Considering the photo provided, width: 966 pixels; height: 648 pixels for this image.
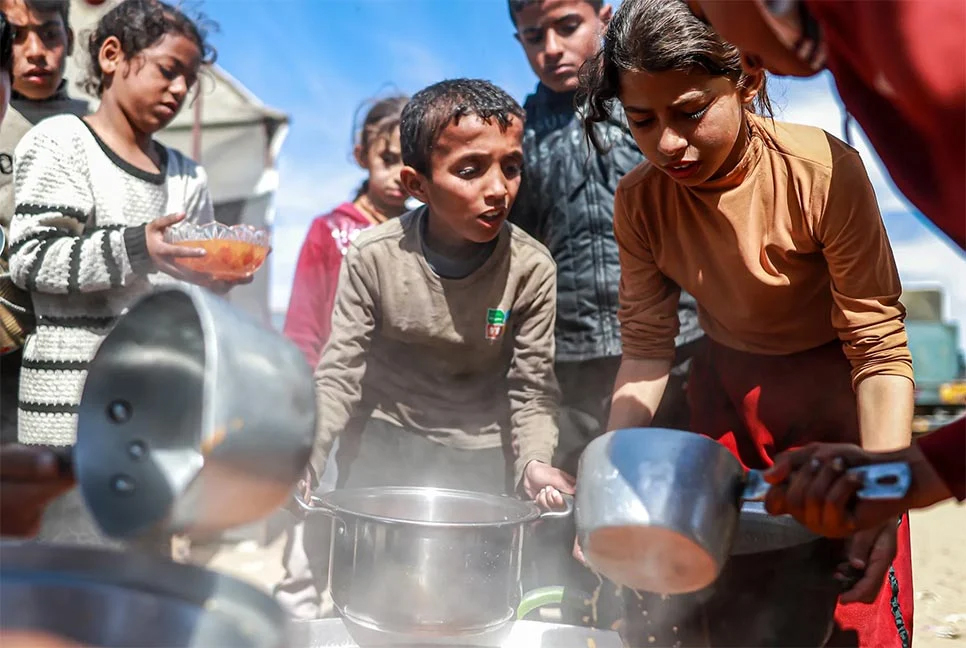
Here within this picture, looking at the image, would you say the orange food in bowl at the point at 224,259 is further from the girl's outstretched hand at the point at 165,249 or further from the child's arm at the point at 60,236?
the child's arm at the point at 60,236

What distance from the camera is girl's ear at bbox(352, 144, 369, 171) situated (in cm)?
381

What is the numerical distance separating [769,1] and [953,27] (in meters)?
0.26

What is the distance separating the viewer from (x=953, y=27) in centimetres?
112

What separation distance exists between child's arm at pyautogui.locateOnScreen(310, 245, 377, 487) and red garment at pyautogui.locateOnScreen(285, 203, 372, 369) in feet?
2.42

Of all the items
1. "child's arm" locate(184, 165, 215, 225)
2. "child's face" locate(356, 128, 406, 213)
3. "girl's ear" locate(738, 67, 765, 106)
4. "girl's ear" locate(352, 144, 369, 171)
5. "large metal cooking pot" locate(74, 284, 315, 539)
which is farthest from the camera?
"girl's ear" locate(352, 144, 369, 171)

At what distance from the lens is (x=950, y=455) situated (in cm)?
123

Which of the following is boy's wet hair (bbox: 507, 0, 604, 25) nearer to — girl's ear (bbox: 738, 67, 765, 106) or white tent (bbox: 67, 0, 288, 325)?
girl's ear (bbox: 738, 67, 765, 106)

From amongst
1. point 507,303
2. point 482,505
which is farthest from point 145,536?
point 507,303

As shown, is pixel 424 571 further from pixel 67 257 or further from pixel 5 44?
pixel 5 44

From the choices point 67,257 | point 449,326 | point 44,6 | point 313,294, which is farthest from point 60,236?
point 313,294

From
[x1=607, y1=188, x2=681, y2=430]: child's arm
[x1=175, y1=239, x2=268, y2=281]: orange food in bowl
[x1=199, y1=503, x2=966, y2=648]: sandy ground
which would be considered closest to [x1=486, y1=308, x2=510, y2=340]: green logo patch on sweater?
[x1=607, y1=188, x2=681, y2=430]: child's arm

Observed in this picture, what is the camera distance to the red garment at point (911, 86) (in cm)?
112

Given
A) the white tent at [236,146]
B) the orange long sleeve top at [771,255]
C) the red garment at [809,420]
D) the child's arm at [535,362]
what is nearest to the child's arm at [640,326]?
the orange long sleeve top at [771,255]

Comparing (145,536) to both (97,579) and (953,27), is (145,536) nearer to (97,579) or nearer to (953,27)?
(97,579)
